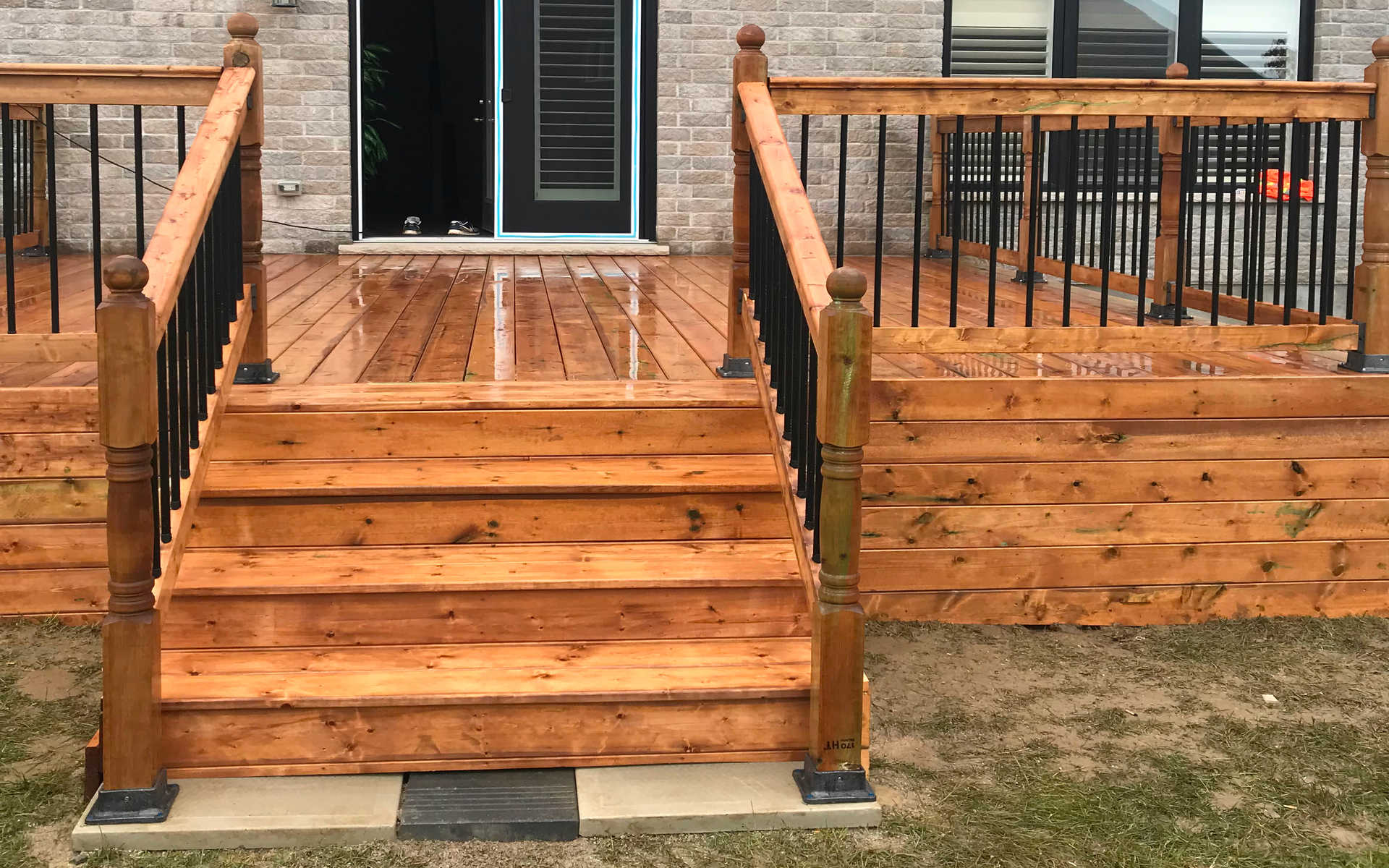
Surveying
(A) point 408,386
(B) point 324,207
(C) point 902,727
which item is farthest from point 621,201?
(C) point 902,727

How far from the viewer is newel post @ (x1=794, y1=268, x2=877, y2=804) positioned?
A: 277 centimetres

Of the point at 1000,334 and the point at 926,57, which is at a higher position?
the point at 926,57

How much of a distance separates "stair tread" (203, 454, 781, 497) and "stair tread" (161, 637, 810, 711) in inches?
16.7

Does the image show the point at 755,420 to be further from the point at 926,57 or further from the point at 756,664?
the point at 926,57

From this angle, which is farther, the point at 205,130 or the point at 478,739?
the point at 205,130

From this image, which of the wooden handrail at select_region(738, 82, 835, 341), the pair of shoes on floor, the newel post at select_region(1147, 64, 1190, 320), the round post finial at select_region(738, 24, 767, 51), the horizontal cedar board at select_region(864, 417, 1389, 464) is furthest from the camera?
the pair of shoes on floor

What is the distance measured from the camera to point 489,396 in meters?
3.68

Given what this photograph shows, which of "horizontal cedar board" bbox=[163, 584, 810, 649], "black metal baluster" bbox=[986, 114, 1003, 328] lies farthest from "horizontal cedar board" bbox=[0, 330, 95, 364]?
"black metal baluster" bbox=[986, 114, 1003, 328]

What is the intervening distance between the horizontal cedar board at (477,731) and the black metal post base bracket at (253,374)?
1298 mm

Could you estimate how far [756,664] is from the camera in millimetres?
3043

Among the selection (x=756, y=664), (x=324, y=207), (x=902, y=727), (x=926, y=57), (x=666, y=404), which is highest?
(x=926, y=57)

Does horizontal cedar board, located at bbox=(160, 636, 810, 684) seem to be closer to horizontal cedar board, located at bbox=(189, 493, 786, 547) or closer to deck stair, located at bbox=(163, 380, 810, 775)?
deck stair, located at bbox=(163, 380, 810, 775)

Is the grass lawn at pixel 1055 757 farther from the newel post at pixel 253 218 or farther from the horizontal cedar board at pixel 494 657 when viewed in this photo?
the newel post at pixel 253 218

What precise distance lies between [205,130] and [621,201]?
5269 mm
